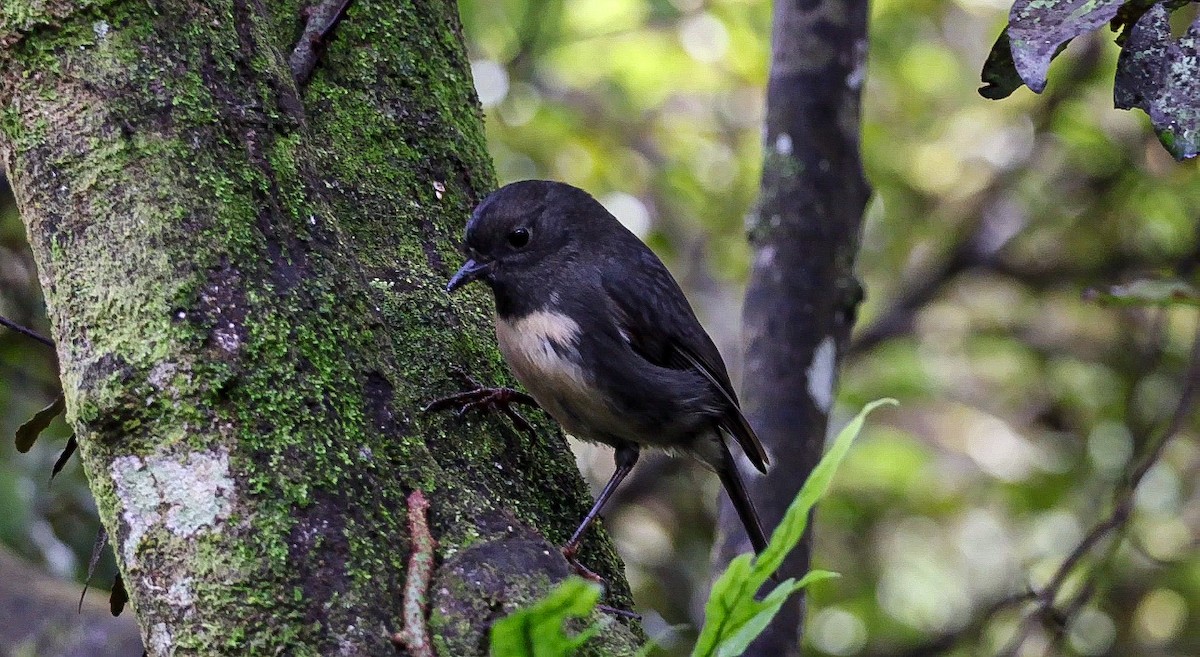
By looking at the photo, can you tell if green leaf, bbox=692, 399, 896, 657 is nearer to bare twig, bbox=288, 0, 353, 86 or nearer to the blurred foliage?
bare twig, bbox=288, 0, 353, 86

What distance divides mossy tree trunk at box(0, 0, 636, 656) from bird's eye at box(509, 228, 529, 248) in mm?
877

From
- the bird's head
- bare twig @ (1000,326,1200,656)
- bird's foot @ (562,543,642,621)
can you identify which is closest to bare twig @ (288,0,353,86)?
the bird's head

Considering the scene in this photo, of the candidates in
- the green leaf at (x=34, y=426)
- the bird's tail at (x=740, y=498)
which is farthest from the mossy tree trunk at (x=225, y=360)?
the bird's tail at (x=740, y=498)

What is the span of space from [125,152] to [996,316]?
5462mm

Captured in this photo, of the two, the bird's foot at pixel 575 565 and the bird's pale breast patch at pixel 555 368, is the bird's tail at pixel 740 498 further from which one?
the bird's foot at pixel 575 565

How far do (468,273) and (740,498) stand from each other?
3.61 feet

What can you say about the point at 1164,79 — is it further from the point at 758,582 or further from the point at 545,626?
the point at 545,626

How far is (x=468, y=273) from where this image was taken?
2.64 meters

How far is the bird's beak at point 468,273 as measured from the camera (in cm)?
260

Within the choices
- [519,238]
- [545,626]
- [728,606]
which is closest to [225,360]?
[545,626]

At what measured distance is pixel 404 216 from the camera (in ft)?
8.44

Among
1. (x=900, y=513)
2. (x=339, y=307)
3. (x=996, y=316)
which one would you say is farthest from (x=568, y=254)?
(x=996, y=316)

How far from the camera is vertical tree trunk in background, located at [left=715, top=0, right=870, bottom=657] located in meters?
3.34

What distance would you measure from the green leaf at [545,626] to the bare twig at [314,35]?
5.34ft
